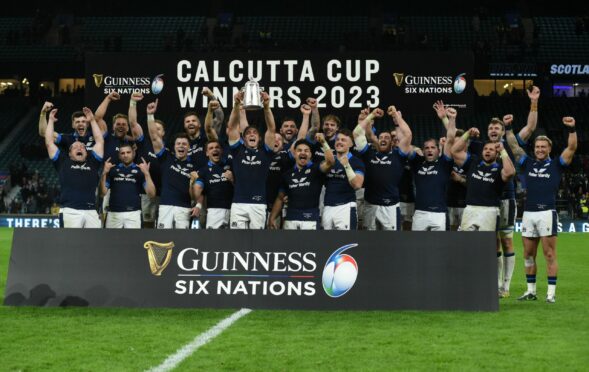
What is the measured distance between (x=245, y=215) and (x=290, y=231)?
4.16 ft

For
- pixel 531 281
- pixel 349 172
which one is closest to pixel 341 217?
pixel 349 172

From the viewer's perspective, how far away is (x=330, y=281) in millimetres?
10023

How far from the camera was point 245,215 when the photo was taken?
36.8 ft

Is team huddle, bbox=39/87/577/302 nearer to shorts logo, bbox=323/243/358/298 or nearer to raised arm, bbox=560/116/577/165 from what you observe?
raised arm, bbox=560/116/577/165

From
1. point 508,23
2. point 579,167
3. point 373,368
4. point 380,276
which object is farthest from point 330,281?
point 508,23

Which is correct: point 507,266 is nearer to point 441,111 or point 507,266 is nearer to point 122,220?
point 441,111

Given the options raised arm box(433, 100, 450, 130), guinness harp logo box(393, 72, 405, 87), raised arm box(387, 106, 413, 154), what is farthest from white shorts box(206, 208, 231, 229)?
raised arm box(433, 100, 450, 130)

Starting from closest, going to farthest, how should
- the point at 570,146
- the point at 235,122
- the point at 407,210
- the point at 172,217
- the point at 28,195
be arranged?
the point at 570,146, the point at 235,122, the point at 172,217, the point at 407,210, the point at 28,195

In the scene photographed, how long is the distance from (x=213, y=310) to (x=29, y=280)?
224cm

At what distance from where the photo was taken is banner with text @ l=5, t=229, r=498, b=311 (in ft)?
32.8

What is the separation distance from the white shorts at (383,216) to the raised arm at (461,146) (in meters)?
1.02

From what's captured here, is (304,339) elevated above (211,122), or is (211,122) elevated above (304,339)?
(211,122)

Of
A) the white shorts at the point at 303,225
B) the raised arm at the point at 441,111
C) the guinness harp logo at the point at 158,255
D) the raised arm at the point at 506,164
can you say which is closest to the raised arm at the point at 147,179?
the guinness harp logo at the point at 158,255

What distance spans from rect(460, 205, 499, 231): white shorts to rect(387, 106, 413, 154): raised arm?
1.18 metres
